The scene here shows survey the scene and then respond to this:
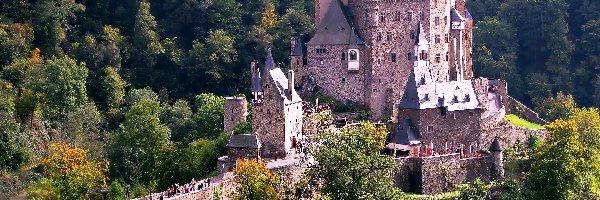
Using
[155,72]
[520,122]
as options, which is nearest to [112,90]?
[155,72]

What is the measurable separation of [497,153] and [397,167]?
6.72m

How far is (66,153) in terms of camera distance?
217ft

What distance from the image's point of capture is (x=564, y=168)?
61.4 metres

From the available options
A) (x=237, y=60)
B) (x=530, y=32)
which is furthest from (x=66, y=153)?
(x=530, y=32)

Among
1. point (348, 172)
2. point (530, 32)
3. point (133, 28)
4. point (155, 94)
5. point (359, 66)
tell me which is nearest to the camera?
point (348, 172)

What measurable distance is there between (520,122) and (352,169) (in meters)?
24.0

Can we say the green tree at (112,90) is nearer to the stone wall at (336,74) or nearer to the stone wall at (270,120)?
the stone wall at (336,74)

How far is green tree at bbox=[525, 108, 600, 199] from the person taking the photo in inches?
2422

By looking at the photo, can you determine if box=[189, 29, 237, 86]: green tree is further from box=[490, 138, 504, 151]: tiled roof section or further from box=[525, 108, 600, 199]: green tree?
box=[525, 108, 600, 199]: green tree

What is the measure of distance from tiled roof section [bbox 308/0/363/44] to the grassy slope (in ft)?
40.4

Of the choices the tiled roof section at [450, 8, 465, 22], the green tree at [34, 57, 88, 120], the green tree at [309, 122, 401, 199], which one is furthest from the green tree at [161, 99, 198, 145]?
the green tree at [309, 122, 401, 199]

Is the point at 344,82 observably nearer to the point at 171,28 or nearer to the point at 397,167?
the point at 397,167

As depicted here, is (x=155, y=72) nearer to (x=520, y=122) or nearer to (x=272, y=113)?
(x=520, y=122)

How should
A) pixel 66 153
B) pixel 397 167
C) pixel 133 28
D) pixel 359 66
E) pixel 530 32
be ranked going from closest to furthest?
pixel 397 167, pixel 66 153, pixel 359 66, pixel 133 28, pixel 530 32
